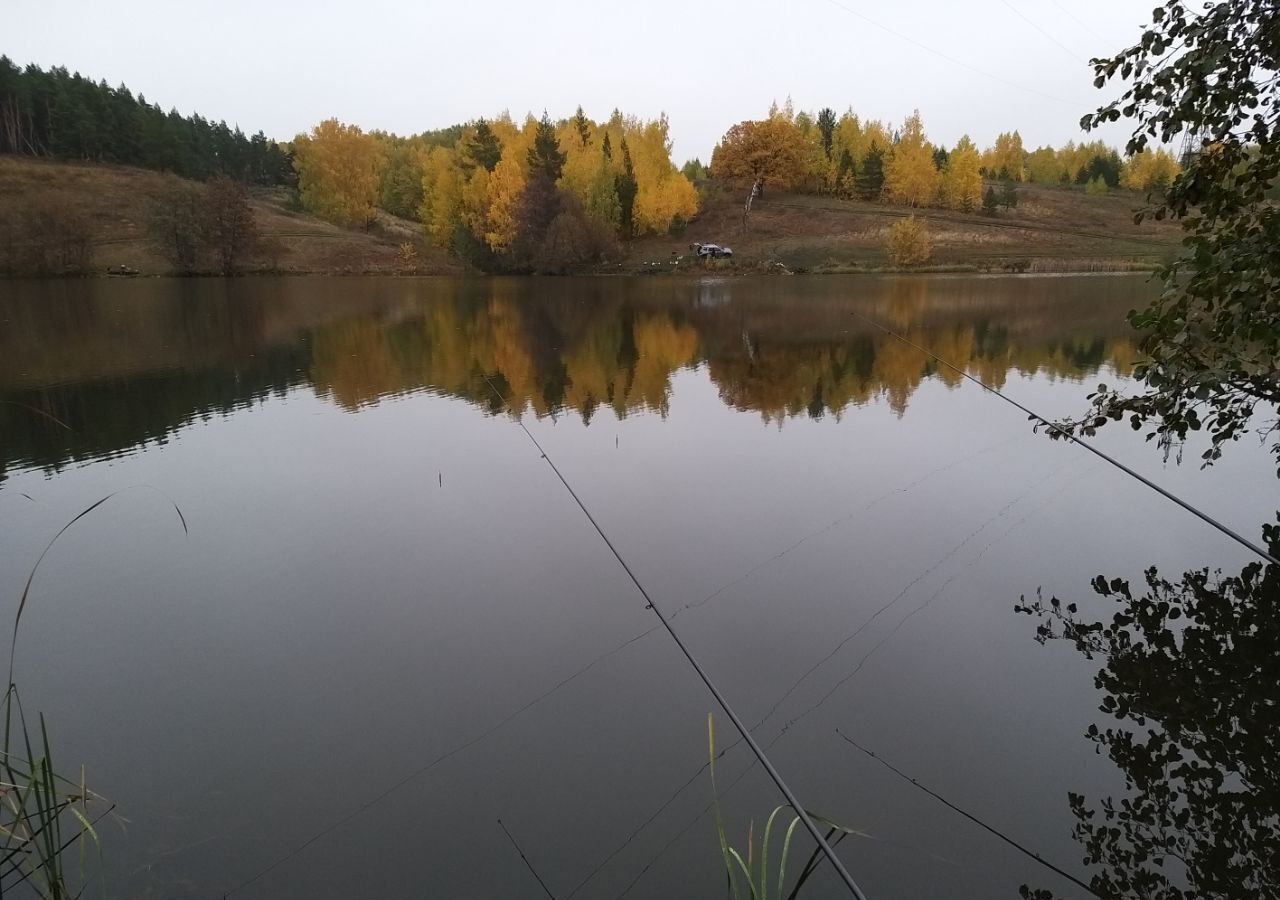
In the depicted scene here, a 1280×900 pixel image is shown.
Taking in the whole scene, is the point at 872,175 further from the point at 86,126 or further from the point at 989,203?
the point at 86,126

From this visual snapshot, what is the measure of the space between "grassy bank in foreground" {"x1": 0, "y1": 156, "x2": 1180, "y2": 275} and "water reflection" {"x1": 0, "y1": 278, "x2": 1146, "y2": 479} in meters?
20.5

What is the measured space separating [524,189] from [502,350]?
4195 centimetres

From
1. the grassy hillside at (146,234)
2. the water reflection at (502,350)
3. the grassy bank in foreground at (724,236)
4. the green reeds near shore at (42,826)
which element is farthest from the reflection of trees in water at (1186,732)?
the grassy hillside at (146,234)

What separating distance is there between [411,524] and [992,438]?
399 inches

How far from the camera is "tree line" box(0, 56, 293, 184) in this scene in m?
79.0

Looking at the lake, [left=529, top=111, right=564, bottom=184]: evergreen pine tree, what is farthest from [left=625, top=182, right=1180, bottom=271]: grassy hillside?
the lake

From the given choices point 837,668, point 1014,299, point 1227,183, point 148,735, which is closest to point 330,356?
point 148,735

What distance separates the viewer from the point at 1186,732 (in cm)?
514

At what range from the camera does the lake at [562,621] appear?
172 inches

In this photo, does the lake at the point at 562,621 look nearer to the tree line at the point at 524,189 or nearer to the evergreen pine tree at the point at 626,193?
the tree line at the point at 524,189

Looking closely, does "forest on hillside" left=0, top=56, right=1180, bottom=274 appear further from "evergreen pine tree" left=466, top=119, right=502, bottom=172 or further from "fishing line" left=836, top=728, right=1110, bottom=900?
"fishing line" left=836, top=728, right=1110, bottom=900

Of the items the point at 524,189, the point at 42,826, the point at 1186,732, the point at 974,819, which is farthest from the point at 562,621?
the point at 524,189

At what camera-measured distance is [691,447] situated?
41.1 feet

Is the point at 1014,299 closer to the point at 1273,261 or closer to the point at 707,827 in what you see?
the point at 1273,261
